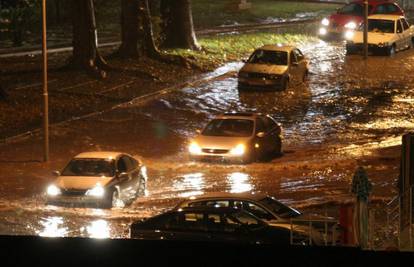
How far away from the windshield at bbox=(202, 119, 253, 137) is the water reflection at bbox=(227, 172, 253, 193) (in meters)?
2.23

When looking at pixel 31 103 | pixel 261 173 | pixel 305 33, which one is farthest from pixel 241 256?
pixel 305 33

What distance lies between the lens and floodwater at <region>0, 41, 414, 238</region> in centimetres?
2439

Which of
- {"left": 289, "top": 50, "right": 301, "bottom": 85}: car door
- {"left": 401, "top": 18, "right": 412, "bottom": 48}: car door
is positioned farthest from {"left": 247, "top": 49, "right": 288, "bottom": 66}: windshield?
{"left": 401, "top": 18, "right": 412, "bottom": 48}: car door

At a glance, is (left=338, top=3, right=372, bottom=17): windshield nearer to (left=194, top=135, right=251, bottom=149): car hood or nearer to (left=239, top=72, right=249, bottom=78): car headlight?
(left=239, top=72, right=249, bottom=78): car headlight

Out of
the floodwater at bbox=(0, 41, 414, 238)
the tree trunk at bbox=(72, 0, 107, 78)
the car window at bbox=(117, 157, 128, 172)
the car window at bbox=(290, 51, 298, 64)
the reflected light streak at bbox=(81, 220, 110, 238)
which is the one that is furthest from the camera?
the tree trunk at bbox=(72, 0, 107, 78)

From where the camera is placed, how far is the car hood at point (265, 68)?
41562mm

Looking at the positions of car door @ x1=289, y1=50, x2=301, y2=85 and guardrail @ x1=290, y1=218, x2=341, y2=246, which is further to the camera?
car door @ x1=289, y1=50, x2=301, y2=85

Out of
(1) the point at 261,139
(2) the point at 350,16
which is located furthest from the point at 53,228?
(2) the point at 350,16

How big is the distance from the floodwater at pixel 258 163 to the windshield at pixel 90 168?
106 cm

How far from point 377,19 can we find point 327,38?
7.35 m

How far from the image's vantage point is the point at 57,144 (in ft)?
107

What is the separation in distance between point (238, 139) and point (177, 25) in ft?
67.3

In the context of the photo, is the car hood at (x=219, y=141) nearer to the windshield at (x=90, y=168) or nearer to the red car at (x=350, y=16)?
the windshield at (x=90, y=168)

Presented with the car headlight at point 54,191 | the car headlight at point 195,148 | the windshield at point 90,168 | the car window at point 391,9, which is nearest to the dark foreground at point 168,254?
the car headlight at point 54,191
